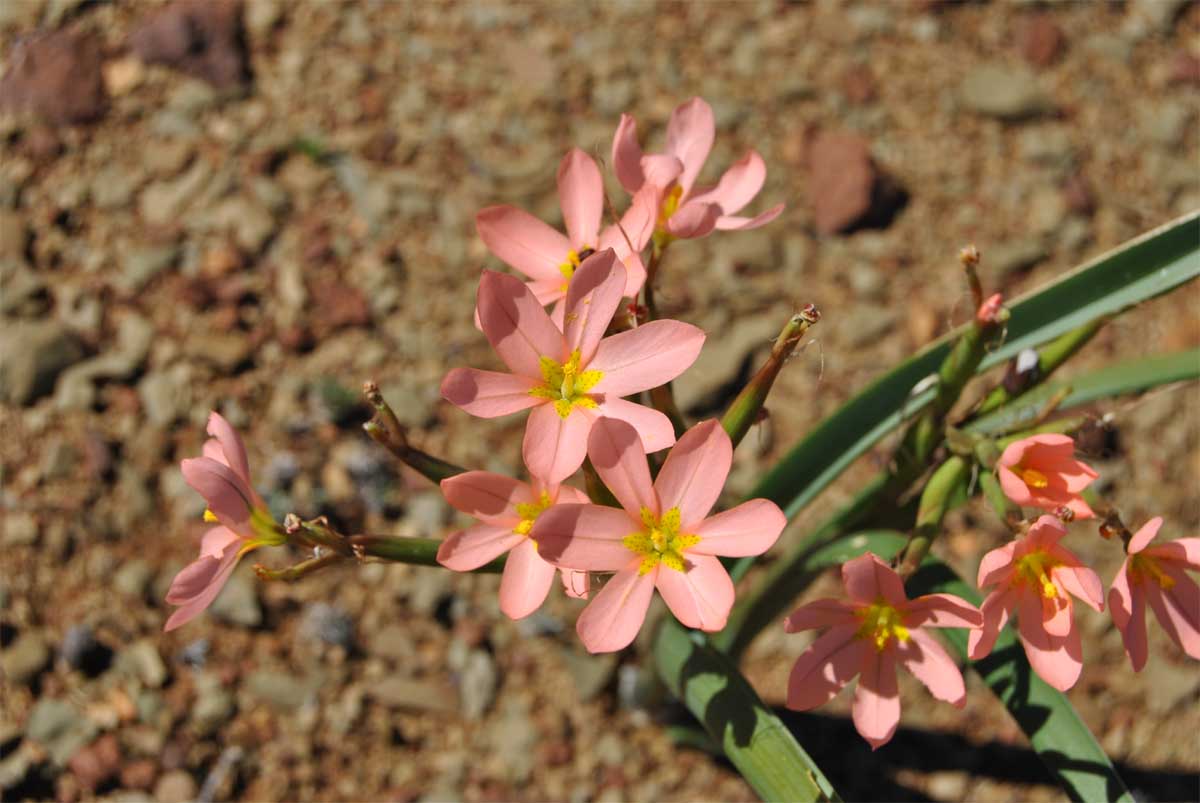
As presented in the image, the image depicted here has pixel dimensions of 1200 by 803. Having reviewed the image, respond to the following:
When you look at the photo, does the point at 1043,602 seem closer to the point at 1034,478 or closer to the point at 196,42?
the point at 1034,478

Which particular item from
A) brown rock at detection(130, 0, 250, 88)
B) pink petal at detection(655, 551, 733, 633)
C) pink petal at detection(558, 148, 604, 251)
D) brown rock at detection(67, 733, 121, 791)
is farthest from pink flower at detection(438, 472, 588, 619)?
brown rock at detection(130, 0, 250, 88)

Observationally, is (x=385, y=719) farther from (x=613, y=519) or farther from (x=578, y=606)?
(x=613, y=519)

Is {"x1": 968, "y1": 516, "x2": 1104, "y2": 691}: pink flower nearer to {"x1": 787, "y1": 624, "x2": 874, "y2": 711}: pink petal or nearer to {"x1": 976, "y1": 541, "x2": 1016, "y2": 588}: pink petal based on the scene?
{"x1": 976, "y1": 541, "x2": 1016, "y2": 588}: pink petal

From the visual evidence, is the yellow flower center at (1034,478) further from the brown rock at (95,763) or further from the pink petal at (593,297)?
the brown rock at (95,763)

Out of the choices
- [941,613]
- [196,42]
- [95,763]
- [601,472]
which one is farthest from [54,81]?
[941,613]

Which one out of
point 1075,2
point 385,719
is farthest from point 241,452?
point 1075,2

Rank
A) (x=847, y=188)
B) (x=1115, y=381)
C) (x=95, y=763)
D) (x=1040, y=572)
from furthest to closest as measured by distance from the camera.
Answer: (x=847, y=188) < (x=95, y=763) < (x=1115, y=381) < (x=1040, y=572)

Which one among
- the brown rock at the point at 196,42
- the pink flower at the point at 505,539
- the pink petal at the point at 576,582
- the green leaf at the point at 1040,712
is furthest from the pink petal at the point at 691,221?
the brown rock at the point at 196,42
